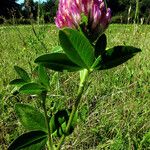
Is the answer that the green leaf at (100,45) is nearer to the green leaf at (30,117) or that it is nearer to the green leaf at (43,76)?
the green leaf at (43,76)

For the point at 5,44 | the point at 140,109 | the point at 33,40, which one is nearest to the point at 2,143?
the point at 140,109

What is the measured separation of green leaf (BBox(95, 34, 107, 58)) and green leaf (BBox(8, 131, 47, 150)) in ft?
0.89

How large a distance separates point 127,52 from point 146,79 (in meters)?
2.17

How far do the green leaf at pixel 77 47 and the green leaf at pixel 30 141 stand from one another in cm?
24

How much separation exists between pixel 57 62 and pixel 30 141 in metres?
0.23

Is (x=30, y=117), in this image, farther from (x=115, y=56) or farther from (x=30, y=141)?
(x=115, y=56)

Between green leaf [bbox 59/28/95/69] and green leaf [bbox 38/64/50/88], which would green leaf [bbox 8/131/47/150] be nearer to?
green leaf [bbox 38/64/50/88]

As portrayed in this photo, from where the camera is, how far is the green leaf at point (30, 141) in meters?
0.90

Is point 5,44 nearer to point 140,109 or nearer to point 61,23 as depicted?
point 140,109

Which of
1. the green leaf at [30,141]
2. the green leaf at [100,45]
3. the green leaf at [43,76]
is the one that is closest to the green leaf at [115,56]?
the green leaf at [100,45]

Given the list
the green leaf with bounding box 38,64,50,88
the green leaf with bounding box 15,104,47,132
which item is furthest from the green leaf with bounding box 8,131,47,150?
the green leaf with bounding box 38,64,50,88

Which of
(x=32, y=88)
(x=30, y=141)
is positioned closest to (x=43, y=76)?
(x=32, y=88)

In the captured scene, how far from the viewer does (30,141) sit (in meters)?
0.93

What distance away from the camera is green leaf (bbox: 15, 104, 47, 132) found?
986 millimetres
